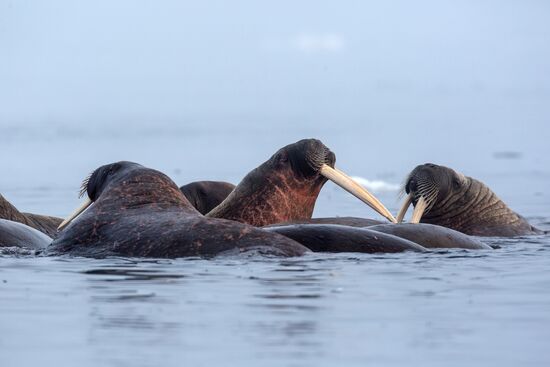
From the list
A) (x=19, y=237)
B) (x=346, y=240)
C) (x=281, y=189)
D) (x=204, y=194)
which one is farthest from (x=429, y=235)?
(x=204, y=194)

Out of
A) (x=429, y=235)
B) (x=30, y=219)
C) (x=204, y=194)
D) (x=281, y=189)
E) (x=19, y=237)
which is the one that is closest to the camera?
(x=429, y=235)

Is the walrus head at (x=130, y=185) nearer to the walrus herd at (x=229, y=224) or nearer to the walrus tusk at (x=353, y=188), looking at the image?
the walrus herd at (x=229, y=224)

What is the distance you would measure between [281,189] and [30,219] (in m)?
2.99

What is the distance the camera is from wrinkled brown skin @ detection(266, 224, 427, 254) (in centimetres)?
964

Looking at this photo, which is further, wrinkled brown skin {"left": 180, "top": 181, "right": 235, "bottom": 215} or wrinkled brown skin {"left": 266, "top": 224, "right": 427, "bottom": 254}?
wrinkled brown skin {"left": 180, "top": 181, "right": 235, "bottom": 215}

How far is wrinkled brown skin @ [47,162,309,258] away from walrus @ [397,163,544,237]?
4766 millimetres

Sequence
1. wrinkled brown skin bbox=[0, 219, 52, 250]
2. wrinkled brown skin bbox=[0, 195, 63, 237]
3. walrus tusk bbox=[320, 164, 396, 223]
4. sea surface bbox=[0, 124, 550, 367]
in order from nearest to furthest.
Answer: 1. sea surface bbox=[0, 124, 550, 367]
2. wrinkled brown skin bbox=[0, 219, 52, 250]
3. walrus tusk bbox=[320, 164, 396, 223]
4. wrinkled brown skin bbox=[0, 195, 63, 237]

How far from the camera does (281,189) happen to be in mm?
13078

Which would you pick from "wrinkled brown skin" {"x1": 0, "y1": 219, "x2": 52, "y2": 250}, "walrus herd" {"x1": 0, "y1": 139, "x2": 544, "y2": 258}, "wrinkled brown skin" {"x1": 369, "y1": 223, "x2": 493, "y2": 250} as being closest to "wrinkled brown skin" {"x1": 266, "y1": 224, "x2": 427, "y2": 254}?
"walrus herd" {"x1": 0, "y1": 139, "x2": 544, "y2": 258}

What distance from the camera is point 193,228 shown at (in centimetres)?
938

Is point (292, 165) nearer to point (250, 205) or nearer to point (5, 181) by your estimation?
point (250, 205)

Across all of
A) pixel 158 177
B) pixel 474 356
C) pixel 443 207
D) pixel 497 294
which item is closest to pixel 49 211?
pixel 443 207

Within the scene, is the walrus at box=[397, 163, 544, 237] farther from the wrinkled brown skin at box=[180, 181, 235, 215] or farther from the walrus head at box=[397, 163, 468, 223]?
the wrinkled brown skin at box=[180, 181, 235, 215]

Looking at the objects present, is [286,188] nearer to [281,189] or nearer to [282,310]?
[281,189]
